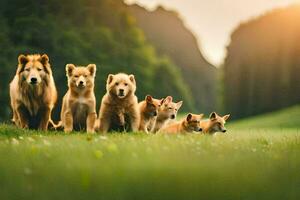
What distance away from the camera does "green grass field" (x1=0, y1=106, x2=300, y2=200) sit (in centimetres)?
856

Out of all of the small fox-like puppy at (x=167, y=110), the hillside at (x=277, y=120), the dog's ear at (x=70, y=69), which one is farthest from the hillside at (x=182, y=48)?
the dog's ear at (x=70, y=69)

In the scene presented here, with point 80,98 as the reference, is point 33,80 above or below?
above

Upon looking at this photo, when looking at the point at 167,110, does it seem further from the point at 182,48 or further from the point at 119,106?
the point at 182,48

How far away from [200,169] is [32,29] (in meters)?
26.0

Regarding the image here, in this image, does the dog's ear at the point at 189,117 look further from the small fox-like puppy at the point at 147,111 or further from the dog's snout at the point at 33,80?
the dog's snout at the point at 33,80

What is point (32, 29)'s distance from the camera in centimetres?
3391

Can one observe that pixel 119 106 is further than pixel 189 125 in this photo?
No

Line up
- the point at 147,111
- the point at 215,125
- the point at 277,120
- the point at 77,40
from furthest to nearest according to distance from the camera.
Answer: the point at 277,120 → the point at 77,40 → the point at 215,125 → the point at 147,111

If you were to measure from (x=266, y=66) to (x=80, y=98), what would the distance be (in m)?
31.4

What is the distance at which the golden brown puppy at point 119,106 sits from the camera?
14.0m

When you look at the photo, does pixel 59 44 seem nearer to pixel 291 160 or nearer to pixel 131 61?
pixel 131 61

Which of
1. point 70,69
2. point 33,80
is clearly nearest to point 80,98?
point 70,69

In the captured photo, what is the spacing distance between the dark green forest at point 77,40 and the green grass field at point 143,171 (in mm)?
19478

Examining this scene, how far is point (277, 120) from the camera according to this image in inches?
1485
